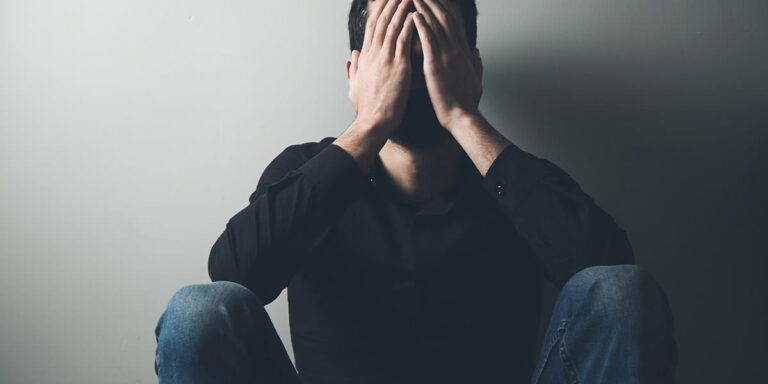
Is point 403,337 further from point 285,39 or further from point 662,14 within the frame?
point 662,14

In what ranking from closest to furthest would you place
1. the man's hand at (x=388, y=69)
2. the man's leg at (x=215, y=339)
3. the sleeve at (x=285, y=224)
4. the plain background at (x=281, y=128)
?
1. the man's leg at (x=215, y=339)
2. the sleeve at (x=285, y=224)
3. the man's hand at (x=388, y=69)
4. the plain background at (x=281, y=128)

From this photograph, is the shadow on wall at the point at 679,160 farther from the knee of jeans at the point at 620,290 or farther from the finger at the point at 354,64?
the knee of jeans at the point at 620,290

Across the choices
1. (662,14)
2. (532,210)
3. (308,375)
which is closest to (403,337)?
(308,375)

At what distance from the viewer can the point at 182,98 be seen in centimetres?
120

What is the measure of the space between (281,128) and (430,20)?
1.24ft

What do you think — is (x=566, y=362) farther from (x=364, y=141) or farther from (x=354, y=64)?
(x=354, y=64)

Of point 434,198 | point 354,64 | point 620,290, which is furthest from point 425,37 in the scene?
point 620,290

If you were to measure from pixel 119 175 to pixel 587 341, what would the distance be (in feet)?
3.04

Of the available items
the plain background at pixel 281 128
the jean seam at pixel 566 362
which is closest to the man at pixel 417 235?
the jean seam at pixel 566 362

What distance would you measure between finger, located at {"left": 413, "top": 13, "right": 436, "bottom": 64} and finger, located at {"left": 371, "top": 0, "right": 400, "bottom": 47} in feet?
0.14

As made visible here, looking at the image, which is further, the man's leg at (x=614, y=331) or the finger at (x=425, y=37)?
the finger at (x=425, y=37)

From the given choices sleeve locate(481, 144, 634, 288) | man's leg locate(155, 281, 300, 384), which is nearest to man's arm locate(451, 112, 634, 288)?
sleeve locate(481, 144, 634, 288)

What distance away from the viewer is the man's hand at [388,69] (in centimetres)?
99

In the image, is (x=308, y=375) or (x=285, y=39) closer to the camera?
(x=308, y=375)
